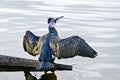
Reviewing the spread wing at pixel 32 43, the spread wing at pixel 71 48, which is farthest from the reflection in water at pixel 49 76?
the spread wing at pixel 32 43

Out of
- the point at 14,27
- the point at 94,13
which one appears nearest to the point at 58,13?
the point at 94,13

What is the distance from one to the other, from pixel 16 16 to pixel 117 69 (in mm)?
8365

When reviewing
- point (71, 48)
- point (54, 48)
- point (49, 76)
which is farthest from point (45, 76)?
point (71, 48)

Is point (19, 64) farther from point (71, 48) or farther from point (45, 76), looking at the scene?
point (71, 48)

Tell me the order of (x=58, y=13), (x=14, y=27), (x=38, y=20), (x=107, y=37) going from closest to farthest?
(x=107, y=37)
(x=14, y=27)
(x=38, y=20)
(x=58, y=13)

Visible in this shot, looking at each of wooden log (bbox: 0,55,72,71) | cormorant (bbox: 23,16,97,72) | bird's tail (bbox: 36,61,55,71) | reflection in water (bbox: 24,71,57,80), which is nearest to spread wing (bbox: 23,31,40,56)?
cormorant (bbox: 23,16,97,72)

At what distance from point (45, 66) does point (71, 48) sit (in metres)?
0.63

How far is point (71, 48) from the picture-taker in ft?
32.0

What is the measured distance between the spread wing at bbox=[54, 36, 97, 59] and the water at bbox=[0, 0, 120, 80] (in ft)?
1.63

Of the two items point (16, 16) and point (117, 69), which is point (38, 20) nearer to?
point (16, 16)

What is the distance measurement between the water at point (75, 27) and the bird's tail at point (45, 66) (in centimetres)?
30

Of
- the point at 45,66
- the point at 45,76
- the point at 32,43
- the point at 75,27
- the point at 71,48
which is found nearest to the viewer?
the point at 45,66

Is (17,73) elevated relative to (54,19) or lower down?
lower down

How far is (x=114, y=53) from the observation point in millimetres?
12219
